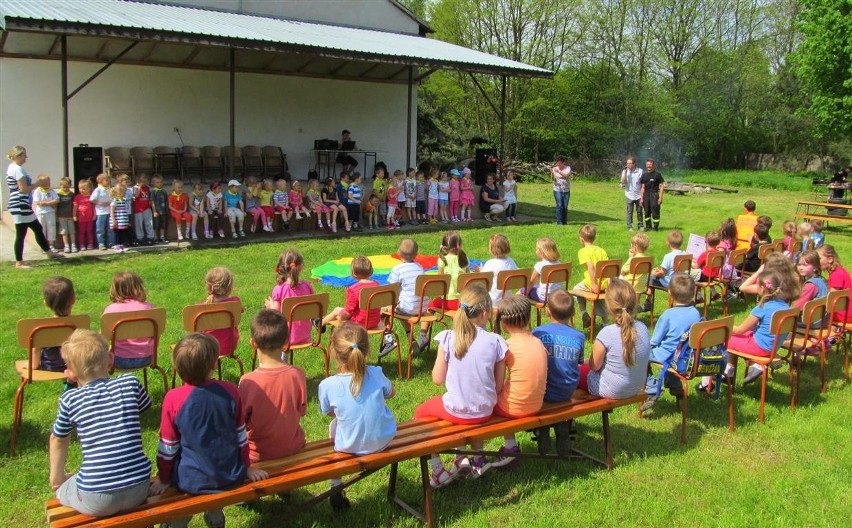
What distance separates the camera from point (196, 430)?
330 cm

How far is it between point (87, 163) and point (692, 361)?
11.4 m

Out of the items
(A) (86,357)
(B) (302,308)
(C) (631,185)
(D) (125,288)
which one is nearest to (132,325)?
(D) (125,288)

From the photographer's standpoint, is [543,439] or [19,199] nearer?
[543,439]

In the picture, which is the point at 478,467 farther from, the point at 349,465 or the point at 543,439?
the point at 349,465

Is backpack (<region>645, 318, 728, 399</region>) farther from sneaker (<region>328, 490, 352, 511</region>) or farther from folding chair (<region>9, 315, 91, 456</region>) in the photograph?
folding chair (<region>9, 315, 91, 456</region>)

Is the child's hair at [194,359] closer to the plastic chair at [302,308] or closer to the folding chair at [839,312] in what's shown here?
the plastic chair at [302,308]

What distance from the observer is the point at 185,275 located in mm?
10188

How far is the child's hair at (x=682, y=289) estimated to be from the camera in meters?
5.50

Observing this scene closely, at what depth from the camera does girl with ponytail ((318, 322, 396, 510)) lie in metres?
3.74

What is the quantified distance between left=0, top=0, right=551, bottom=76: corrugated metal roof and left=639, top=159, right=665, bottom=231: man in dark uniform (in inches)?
145

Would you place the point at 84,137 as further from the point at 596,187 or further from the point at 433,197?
the point at 596,187

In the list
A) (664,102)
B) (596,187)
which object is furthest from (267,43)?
(664,102)

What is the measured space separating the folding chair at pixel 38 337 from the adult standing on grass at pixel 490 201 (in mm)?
12881

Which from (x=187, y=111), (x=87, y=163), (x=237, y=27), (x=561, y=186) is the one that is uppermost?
(x=237, y=27)
